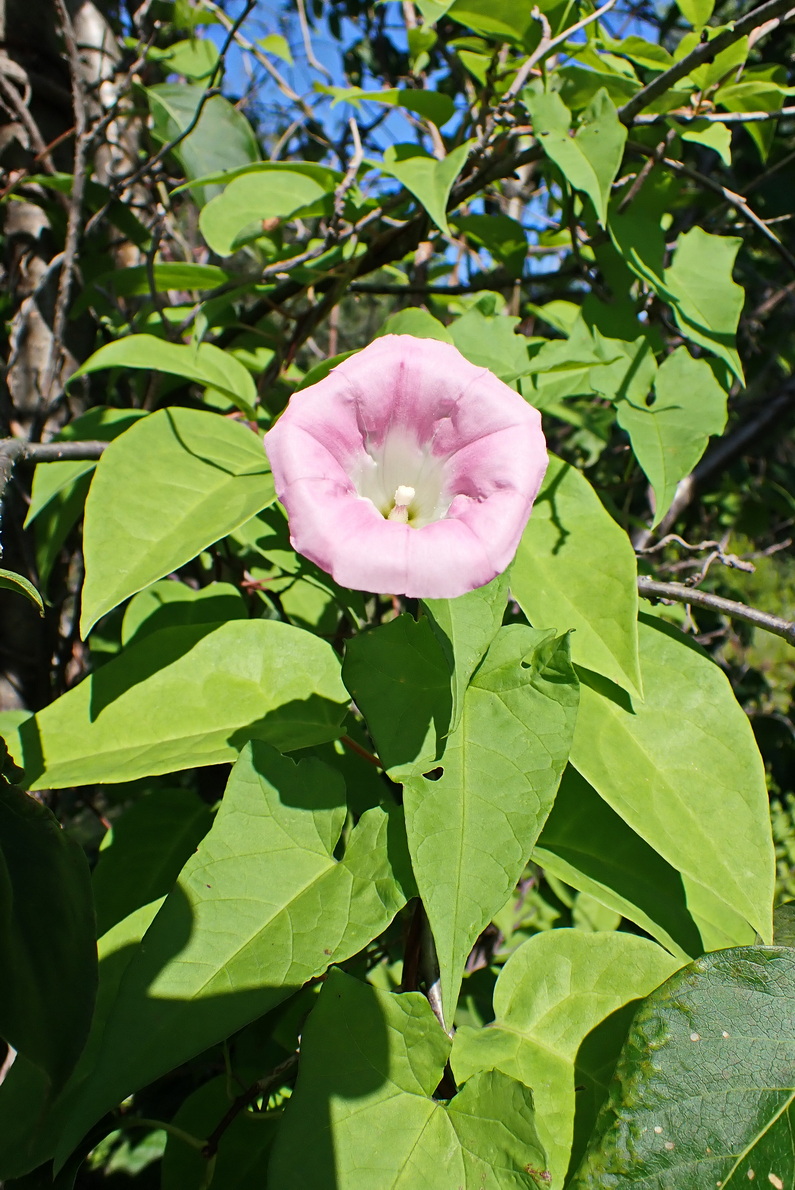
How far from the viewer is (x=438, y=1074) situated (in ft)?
2.35

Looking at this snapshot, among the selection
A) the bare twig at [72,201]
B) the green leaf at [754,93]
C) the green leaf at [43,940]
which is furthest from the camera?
the bare twig at [72,201]

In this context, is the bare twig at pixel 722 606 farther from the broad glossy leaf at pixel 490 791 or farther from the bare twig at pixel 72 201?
the bare twig at pixel 72 201

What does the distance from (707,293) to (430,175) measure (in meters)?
0.45

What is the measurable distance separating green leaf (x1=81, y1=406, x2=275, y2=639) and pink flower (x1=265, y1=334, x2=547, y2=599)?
14cm

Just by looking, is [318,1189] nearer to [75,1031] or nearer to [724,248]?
[75,1031]

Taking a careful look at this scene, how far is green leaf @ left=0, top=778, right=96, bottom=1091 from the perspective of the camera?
56 centimetres

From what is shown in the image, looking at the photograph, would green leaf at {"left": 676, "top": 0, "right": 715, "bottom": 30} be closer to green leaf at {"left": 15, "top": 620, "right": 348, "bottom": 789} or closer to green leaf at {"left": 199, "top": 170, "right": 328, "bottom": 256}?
green leaf at {"left": 199, "top": 170, "right": 328, "bottom": 256}

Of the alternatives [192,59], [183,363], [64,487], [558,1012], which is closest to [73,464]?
[64,487]

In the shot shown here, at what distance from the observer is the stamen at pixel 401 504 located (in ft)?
2.95

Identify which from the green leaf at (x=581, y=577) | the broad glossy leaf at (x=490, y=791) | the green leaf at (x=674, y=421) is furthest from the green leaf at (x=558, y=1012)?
the green leaf at (x=674, y=421)

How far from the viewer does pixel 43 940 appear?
589mm

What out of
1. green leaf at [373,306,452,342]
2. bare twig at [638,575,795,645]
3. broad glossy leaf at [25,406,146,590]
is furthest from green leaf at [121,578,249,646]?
bare twig at [638,575,795,645]

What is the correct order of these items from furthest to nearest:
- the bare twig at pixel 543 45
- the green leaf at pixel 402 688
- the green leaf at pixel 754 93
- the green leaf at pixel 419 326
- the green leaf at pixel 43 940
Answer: the green leaf at pixel 754 93, the bare twig at pixel 543 45, the green leaf at pixel 419 326, the green leaf at pixel 402 688, the green leaf at pixel 43 940

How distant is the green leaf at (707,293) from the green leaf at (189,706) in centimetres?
69
